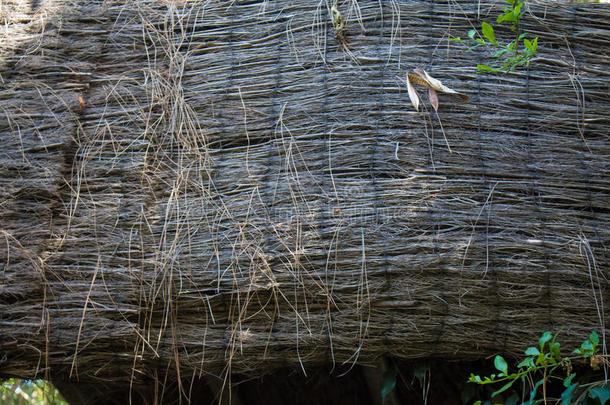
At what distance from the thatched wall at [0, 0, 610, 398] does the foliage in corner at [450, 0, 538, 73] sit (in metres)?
0.08

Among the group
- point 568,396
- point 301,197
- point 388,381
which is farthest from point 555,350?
point 301,197

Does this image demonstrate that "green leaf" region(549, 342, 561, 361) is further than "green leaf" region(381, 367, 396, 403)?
No

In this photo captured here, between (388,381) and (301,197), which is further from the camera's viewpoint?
A: (388,381)

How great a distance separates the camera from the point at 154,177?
2.71 metres

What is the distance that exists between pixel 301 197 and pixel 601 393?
1.27m

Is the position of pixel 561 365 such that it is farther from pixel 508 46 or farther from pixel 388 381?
pixel 508 46

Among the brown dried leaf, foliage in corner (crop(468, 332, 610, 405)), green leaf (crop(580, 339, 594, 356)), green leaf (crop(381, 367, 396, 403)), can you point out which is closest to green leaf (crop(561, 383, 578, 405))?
foliage in corner (crop(468, 332, 610, 405))

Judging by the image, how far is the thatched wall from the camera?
7.90 ft

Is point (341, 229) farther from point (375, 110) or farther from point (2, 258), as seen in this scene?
point (2, 258)

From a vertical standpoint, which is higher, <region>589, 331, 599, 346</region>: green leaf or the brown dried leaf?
the brown dried leaf

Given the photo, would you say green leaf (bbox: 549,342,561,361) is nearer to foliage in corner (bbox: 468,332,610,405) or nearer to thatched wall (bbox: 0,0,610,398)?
foliage in corner (bbox: 468,332,610,405)

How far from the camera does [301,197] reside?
8.41ft

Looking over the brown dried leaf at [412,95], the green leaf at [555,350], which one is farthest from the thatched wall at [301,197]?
the green leaf at [555,350]

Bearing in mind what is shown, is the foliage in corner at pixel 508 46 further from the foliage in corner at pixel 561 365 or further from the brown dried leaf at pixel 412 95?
the foliage in corner at pixel 561 365
